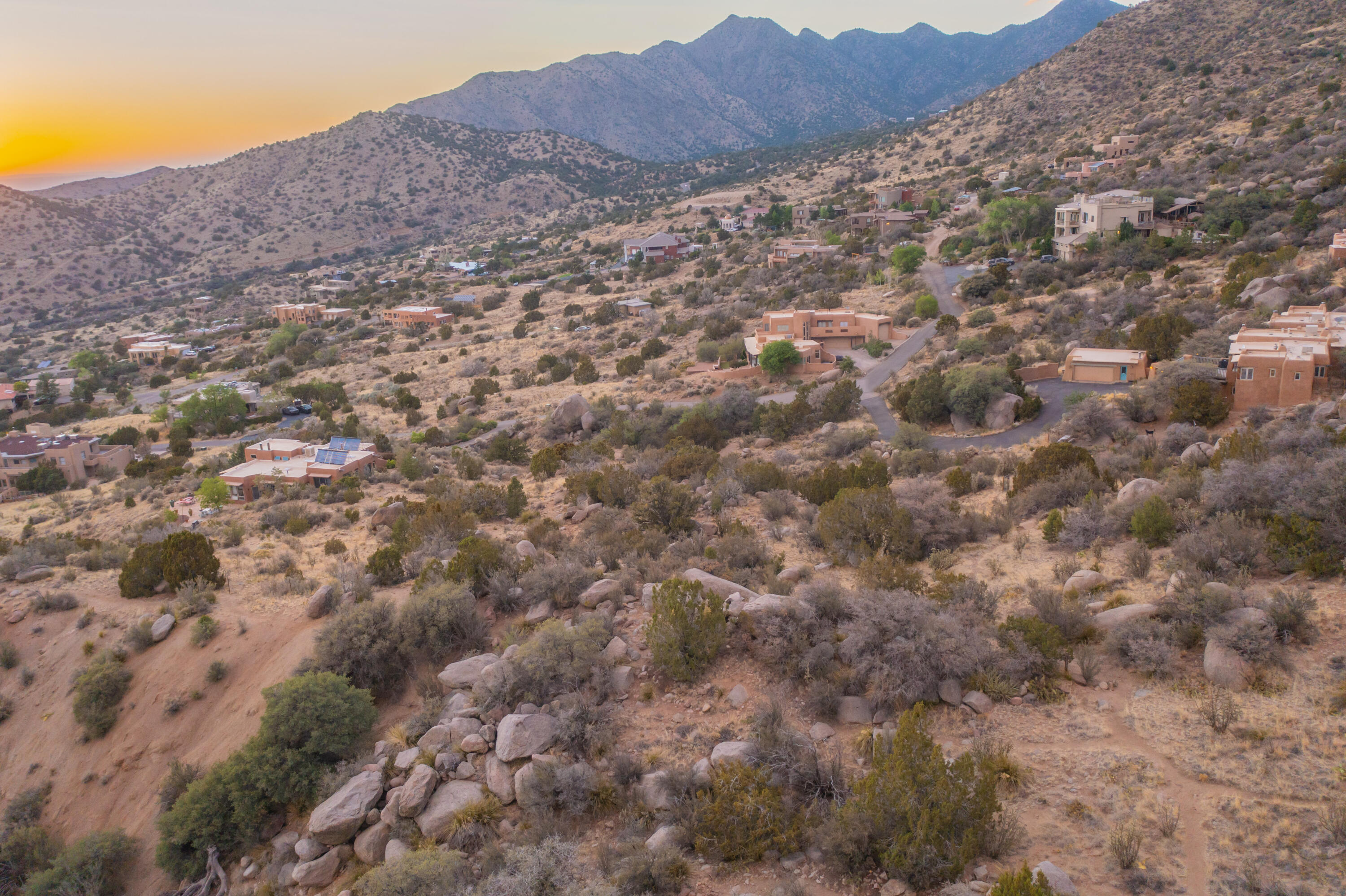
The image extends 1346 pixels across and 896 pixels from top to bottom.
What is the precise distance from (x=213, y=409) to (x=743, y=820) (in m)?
43.0

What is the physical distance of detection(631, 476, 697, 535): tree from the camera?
55.4 feet

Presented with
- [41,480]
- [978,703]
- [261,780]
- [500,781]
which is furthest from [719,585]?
[41,480]

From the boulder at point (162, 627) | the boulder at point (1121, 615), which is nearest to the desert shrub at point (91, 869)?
the boulder at point (162, 627)

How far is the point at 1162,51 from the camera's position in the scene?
77438mm

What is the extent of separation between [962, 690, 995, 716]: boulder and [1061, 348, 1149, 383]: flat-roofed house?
71.6 ft

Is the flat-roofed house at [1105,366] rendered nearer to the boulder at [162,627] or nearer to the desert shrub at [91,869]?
the boulder at [162,627]

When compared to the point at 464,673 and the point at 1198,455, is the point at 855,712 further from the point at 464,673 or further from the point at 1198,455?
the point at 1198,455

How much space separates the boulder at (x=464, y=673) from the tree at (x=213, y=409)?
35518 millimetres

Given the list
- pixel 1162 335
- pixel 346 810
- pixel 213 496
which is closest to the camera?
pixel 346 810

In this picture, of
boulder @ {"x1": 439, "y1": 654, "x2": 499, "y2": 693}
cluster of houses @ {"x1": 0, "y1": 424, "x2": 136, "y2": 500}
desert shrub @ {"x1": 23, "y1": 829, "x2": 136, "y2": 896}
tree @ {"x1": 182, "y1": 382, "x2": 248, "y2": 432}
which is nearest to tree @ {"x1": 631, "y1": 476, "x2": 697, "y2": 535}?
boulder @ {"x1": 439, "y1": 654, "x2": 499, "y2": 693}

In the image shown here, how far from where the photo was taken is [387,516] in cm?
2052

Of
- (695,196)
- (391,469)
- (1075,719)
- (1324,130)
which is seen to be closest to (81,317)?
(695,196)

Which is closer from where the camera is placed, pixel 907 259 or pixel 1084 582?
pixel 1084 582

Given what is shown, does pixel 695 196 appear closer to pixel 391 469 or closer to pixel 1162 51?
pixel 1162 51
